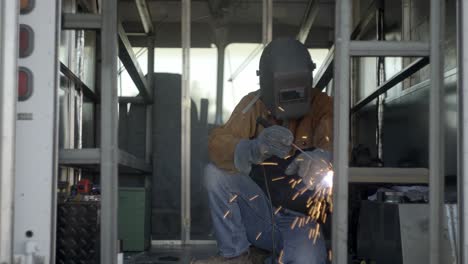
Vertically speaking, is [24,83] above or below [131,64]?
below

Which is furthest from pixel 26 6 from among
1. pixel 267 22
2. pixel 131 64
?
pixel 267 22

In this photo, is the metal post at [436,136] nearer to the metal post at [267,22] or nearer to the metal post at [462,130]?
the metal post at [462,130]

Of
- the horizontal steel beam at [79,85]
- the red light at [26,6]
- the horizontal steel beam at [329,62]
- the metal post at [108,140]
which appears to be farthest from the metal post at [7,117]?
the horizontal steel beam at [329,62]

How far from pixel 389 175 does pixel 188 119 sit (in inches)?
133

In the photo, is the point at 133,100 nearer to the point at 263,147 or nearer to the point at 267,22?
the point at 267,22

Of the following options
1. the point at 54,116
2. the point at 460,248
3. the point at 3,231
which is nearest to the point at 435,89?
the point at 460,248

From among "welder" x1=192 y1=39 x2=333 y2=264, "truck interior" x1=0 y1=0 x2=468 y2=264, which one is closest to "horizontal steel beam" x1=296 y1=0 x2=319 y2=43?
"truck interior" x1=0 y1=0 x2=468 y2=264

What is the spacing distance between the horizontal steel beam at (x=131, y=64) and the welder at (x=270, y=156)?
96 cm

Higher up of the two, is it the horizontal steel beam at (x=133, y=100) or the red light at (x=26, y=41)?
the horizontal steel beam at (x=133, y=100)

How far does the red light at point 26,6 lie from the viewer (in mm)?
2311

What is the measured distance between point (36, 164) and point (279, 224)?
173 cm

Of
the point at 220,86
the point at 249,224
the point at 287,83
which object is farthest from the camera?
the point at 220,86

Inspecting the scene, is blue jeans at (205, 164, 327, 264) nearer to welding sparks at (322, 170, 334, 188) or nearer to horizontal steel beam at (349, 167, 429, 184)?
welding sparks at (322, 170, 334, 188)

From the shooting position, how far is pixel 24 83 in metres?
A: 2.29
